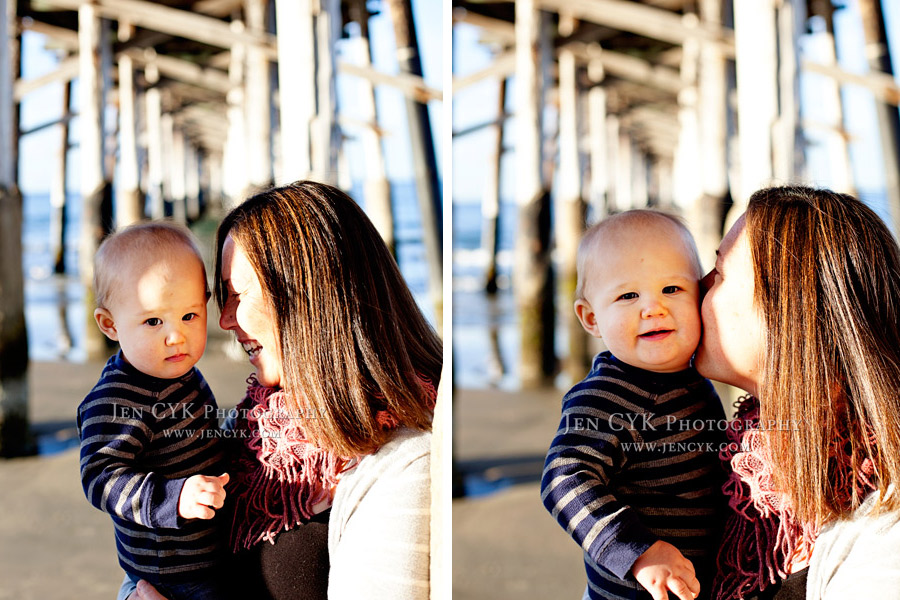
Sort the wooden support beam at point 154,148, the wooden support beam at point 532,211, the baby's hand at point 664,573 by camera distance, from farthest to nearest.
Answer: the wooden support beam at point 532,211, the wooden support beam at point 154,148, the baby's hand at point 664,573

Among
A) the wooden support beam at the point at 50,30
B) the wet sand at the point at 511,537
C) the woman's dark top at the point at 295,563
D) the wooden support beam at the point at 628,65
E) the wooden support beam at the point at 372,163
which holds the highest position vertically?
the wooden support beam at the point at 628,65

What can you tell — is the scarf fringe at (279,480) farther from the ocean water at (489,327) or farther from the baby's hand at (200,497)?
the ocean water at (489,327)

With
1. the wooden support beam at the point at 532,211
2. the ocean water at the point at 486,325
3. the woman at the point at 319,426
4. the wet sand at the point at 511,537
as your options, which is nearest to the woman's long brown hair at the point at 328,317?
the woman at the point at 319,426

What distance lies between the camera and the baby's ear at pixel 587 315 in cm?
111

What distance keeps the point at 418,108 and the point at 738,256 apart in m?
2.09

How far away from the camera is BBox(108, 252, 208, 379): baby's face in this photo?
1.11 metres

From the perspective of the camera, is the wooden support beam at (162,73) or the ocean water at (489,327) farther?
the ocean water at (489,327)

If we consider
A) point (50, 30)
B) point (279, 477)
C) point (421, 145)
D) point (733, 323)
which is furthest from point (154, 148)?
point (733, 323)

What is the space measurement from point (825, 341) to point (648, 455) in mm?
253

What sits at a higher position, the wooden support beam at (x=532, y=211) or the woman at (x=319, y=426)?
the wooden support beam at (x=532, y=211)

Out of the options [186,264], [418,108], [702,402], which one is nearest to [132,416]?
[186,264]

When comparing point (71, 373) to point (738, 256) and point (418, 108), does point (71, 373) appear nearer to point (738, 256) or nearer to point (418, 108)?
point (418, 108)

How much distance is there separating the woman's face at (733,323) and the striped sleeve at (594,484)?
0.14 m

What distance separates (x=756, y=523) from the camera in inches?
39.4
